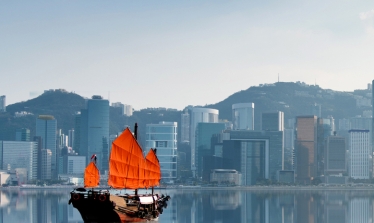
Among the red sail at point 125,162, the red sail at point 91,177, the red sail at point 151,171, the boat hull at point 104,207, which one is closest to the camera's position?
the boat hull at point 104,207

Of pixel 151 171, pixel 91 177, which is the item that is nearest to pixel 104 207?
pixel 151 171

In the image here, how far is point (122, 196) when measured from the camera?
282 feet

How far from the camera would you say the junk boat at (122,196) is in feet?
260

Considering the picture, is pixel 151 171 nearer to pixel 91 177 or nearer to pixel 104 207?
pixel 91 177

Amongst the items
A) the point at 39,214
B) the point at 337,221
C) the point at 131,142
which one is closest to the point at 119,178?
the point at 131,142

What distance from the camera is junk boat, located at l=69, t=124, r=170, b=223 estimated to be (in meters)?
79.1

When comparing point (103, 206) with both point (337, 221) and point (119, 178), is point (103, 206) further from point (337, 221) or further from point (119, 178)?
point (337, 221)

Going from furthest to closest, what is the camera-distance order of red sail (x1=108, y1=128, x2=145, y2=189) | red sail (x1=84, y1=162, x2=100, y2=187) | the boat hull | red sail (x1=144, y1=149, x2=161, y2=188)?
1. red sail (x1=84, y1=162, x2=100, y2=187)
2. red sail (x1=144, y1=149, x2=161, y2=188)
3. red sail (x1=108, y1=128, x2=145, y2=189)
4. the boat hull

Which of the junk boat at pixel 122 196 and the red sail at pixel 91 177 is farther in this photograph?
the red sail at pixel 91 177

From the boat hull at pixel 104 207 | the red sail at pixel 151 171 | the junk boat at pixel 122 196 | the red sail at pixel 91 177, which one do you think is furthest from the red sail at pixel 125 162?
the red sail at pixel 91 177

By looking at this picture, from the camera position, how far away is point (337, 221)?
402 feet

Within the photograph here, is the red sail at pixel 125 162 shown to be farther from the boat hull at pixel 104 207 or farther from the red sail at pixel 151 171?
the red sail at pixel 151 171

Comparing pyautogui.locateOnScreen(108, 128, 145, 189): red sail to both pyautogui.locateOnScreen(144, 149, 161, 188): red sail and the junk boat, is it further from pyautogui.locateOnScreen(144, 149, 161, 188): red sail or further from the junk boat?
pyautogui.locateOnScreen(144, 149, 161, 188): red sail

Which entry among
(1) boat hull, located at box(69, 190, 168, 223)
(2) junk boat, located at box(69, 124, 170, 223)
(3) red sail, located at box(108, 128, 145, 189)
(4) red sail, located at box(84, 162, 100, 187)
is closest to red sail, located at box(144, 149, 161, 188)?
(2) junk boat, located at box(69, 124, 170, 223)
